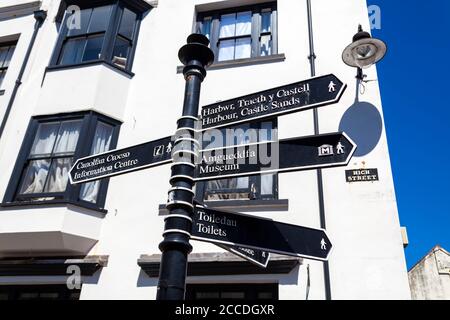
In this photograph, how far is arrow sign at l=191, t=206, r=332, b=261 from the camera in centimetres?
326

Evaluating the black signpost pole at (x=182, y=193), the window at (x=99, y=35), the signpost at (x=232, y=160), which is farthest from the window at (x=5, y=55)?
the black signpost pole at (x=182, y=193)

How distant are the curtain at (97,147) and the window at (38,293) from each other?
1.49 meters

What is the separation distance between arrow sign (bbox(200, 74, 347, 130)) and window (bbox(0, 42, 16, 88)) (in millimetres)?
7938

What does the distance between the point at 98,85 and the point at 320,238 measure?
5.82 metres

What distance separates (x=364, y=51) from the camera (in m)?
6.30

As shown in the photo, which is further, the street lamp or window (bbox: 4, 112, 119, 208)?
window (bbox: 4, 112, 119, 208)

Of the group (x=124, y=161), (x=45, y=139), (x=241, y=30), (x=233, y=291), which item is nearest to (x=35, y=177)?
(x=45, y=139)

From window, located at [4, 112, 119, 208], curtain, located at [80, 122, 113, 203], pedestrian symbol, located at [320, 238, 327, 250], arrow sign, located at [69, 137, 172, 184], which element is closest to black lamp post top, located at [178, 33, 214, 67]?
arrow sign, located at [69, 137, 172, 184]

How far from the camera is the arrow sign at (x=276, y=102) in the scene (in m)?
3.51

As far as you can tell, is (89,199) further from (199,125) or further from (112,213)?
(199,125)

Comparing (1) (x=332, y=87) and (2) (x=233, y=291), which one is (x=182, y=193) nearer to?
(1) (x=332, y=87)

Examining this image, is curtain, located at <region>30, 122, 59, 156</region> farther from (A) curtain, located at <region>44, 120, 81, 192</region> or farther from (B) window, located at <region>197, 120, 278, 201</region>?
(B) window, located at <region>197, 120, 278, 201</region>

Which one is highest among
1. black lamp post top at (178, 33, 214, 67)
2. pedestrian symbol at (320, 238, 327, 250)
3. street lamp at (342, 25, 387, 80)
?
street lamp at (342, 25, 387, 80)

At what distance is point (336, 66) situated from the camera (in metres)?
7.33
